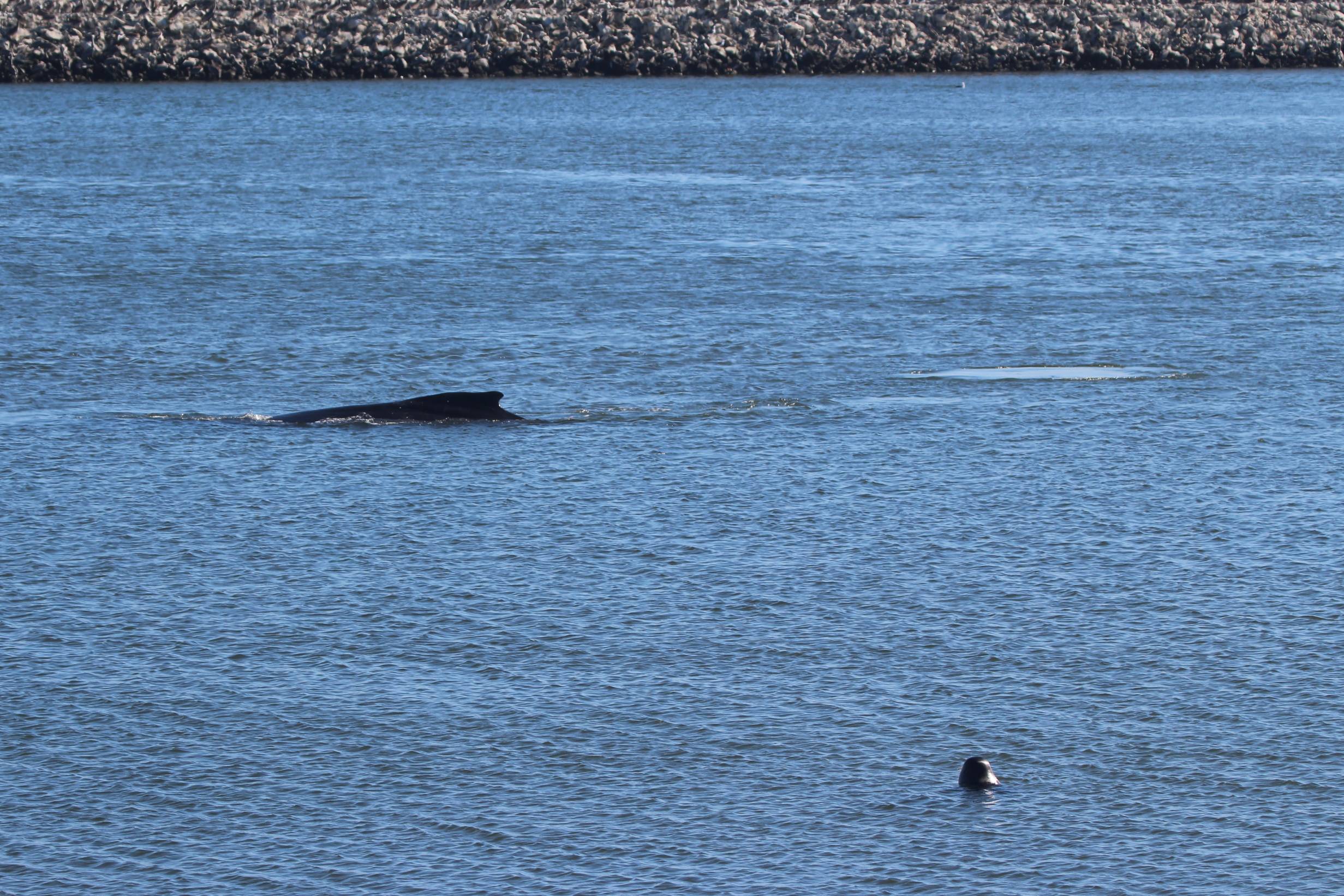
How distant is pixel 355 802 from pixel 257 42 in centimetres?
3644

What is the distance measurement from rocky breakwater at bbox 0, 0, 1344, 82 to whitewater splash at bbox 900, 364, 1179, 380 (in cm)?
3026

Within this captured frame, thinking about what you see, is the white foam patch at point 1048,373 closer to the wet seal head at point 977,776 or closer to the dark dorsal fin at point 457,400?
the dark dorsal fin at point 457,400

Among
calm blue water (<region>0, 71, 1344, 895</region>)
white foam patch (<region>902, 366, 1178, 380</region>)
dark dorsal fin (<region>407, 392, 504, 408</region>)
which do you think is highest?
dark dorsal fin (<region>407, 392, 504, 408</region>)

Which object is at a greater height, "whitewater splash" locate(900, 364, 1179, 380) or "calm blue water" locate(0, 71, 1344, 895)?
"calm blue water" locate(0, 71, 1344, 895)

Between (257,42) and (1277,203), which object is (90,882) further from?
(257,42)

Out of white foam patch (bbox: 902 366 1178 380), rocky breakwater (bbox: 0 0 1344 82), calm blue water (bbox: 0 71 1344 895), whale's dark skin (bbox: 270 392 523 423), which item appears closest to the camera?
calm blue water (bbox: 0 71 1344 895)

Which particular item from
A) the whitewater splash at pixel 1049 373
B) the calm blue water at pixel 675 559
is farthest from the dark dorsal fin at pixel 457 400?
the whitewater splash at pixel 1049 373

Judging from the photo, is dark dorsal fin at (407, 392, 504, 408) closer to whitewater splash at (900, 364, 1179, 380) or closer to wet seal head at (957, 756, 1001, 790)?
whitewater splash at (900, 364, 1179, 380)

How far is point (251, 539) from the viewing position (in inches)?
332

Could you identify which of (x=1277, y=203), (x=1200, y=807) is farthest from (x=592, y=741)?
(x=1277, y=203)

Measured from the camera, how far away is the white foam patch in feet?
38.2

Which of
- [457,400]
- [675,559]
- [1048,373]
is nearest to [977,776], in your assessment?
[675,559]

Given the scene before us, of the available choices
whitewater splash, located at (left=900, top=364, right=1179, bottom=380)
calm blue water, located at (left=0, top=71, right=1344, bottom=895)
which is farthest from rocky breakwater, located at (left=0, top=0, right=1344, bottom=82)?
whitewater splash, located at (left=900, top=364, right=1179, bottom=380)

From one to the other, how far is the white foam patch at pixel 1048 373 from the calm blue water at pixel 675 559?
0.31 feet
